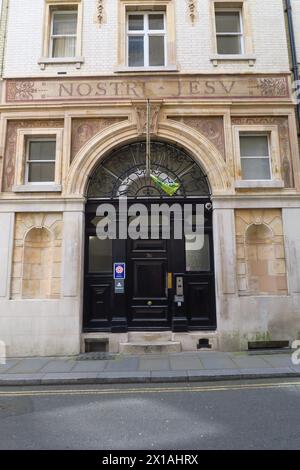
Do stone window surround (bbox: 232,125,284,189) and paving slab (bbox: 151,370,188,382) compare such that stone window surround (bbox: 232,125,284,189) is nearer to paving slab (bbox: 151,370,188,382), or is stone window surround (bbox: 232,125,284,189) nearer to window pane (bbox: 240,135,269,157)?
window pane (bbox: 240,135,269,157)

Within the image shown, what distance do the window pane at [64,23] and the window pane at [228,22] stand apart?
181 inches

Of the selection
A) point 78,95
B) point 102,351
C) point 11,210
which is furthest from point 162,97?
point 102,351

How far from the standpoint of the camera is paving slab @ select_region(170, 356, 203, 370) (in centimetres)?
756

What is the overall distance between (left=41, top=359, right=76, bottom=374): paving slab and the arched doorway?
51.5 inches

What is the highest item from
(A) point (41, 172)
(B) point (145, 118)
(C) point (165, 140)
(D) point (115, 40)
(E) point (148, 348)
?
(D) point (115, 40)

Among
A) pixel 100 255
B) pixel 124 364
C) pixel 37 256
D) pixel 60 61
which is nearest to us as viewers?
pixel 124 364

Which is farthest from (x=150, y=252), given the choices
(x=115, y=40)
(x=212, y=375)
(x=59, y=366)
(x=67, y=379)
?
(x=115, y=40)

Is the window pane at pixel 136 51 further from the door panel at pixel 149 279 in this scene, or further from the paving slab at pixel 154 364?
the paving slab at pixel 154 364

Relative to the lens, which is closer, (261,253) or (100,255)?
(261,253)

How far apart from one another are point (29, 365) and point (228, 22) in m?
11.6

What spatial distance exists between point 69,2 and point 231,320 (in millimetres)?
10843

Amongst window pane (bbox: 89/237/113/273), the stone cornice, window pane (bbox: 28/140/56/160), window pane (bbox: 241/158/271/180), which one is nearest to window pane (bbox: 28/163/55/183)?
window pane (bbox: 28/140/56/160)

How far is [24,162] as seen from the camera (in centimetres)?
1004

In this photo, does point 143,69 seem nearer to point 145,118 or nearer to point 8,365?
point 145,118
